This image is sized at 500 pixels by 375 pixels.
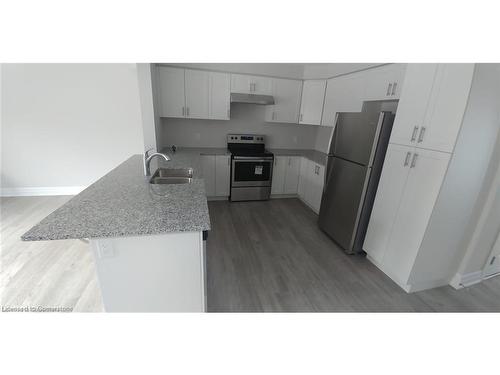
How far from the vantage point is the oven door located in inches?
140

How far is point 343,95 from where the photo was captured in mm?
3043

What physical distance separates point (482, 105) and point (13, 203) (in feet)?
18.3

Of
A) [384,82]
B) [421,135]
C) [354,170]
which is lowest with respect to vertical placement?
[354,170]

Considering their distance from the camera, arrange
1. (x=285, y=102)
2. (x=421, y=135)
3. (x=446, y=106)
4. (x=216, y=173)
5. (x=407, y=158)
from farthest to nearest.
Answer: (x=285, y=102), (x=216, y=173), (x=407, y=158), (x=421, y=135), (x=446, y=106)

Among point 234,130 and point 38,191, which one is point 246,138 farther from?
point 38,191

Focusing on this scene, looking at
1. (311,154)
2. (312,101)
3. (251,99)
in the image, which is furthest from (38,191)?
(312,101)

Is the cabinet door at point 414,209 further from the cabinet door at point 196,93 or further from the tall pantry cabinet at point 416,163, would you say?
the cabinet door at point 196,93

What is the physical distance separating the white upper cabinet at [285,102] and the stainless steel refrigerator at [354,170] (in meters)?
1.37

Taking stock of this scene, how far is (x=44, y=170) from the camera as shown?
3.62m

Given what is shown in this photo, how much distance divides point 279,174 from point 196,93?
73.1 inches

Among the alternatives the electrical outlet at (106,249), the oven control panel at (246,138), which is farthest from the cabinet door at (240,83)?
the electrical outlet at (106,249)

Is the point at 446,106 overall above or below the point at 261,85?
below
